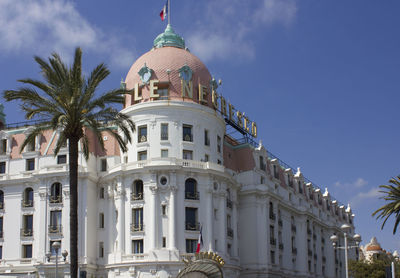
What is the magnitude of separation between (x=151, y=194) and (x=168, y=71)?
49.5 ft

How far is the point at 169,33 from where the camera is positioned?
8100 centimetres

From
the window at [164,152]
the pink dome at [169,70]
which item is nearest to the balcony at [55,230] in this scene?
the window at [164,152]

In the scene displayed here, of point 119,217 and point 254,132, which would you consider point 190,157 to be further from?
point 254,132

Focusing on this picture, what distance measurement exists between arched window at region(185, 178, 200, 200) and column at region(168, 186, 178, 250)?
181 cm

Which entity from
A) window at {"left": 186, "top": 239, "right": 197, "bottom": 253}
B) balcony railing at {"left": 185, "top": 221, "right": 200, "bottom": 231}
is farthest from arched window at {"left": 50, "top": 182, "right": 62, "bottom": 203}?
window at {"left": 186, "top": 239, "right": 197, "bottom": 253}

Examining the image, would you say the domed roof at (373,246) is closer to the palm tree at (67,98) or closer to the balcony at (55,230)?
the balcony at (55,230)

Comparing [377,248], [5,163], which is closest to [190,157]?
[5,163]

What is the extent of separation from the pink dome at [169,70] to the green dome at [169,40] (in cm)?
161

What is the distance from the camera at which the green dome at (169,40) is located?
3150 inches

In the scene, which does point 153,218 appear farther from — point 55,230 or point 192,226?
point 55,230

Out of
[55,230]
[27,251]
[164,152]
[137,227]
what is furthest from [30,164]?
[164,152]

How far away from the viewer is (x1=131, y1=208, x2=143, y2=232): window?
6962 centimetres

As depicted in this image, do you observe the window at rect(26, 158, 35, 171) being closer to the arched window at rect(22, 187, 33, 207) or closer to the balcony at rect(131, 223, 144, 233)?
the arched window at rect(22, 187, 33, 207)

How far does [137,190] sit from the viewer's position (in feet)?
234
